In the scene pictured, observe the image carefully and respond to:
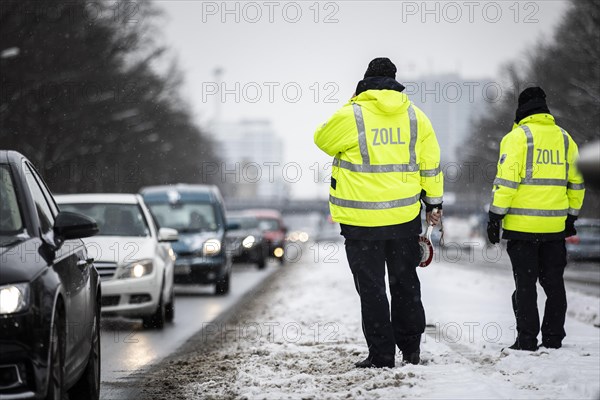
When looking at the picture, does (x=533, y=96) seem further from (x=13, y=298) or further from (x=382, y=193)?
(x=13, y=298)

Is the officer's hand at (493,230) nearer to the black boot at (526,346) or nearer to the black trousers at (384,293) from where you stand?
the black boot at (526,346)

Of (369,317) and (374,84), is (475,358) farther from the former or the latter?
(374,84)

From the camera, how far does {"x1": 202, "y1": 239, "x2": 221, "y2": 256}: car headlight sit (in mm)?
22562

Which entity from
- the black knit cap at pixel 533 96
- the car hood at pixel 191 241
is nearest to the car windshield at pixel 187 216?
the car hood at pixel 191 241

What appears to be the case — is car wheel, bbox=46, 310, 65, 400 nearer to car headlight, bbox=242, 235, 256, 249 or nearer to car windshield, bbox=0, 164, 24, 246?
car windshield, bbox=0, 164, 24, 246

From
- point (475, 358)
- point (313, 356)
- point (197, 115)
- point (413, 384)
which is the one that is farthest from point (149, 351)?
point (197, 115)

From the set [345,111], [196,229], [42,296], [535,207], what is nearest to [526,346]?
[535,207]

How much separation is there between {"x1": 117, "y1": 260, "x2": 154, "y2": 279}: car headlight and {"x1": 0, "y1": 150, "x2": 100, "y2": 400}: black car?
21.6 ft

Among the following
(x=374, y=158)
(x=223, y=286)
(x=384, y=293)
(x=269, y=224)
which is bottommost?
(x=269, y=224)

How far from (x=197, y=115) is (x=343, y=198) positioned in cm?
11001

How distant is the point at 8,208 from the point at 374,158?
2.54 meters

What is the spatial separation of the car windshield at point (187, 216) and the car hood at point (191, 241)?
0.35m

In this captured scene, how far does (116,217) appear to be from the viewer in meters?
16.0

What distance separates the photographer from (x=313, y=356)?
9.49 metres
